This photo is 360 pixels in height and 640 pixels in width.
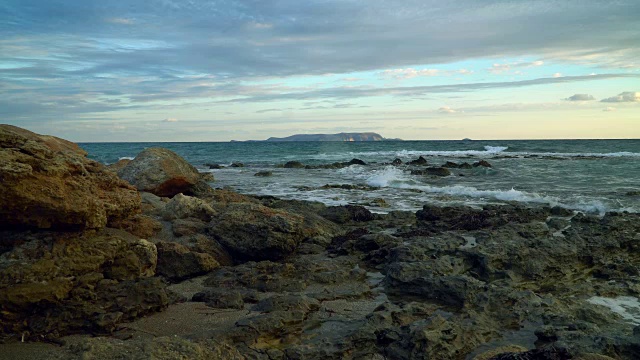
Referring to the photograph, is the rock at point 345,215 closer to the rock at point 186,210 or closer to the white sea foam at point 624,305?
the rock at point 186,210

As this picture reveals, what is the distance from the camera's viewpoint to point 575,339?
4.21 metres

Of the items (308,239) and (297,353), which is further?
(308,239)

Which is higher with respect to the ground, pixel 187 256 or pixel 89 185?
pixel 89 185

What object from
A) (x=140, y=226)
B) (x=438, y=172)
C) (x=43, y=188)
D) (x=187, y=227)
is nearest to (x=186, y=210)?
(x=187, y=227)

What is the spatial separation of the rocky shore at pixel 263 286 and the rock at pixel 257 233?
2 cm

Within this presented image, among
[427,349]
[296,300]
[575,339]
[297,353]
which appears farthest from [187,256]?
[575,339]

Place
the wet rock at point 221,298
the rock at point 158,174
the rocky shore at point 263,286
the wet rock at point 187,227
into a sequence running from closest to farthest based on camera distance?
the rocky shore at point 263,286 → the wet rock at point 221,298 → the wet rock at point 187,227 → the rock at point 158,174

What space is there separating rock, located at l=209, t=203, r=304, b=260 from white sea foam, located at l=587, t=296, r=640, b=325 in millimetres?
4022

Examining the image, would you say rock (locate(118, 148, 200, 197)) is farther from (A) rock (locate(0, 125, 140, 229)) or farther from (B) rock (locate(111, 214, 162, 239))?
(A) rock (locate(0, 125, 140, 229))

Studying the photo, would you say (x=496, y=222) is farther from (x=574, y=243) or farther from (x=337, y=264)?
(x=337, y=264)

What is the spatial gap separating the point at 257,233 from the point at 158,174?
17.0 feet

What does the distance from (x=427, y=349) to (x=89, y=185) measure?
3.69 m

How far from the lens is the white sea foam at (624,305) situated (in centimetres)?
532

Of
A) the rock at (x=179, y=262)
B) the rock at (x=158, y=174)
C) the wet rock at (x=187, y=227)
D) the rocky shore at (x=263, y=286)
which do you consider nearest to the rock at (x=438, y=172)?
the rock at (x=158, y=174)
